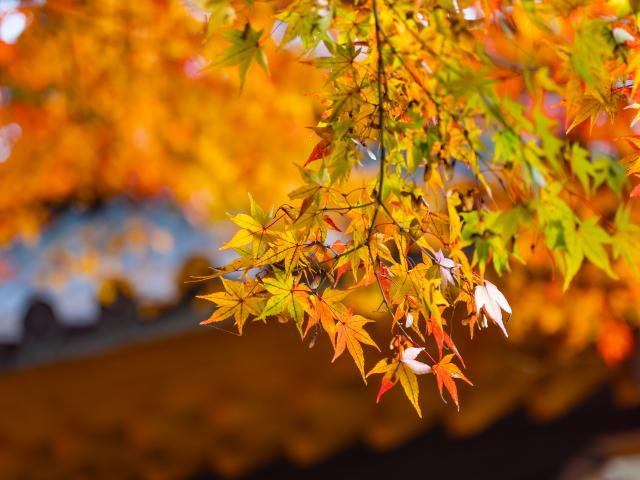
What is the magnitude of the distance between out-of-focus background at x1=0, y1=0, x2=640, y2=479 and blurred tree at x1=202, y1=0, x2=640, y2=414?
2.51 metres

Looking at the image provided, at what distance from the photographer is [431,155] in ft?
4.15

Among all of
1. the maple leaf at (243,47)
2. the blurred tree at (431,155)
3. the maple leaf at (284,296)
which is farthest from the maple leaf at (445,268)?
the maple leaf at (243,47)

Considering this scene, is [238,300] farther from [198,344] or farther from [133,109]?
[133,109]

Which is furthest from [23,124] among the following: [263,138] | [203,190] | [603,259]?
[603,259]

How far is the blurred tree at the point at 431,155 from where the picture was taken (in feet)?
3.73

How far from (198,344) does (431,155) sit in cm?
325

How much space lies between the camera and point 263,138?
17.4ft

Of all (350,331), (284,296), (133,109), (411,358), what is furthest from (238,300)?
(133,109)

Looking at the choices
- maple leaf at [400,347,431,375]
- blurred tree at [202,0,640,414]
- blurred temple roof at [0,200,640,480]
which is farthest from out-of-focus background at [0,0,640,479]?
maple leaf at [400,347,431,375]

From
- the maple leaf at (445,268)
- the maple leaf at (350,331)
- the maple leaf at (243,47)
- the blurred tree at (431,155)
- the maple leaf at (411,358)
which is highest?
the maple leaf at (243,47)

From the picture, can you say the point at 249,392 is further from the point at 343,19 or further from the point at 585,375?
the point at 343,19

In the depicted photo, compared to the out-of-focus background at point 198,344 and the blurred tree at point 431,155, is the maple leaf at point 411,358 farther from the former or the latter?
the out-of-focus background at point 198,344

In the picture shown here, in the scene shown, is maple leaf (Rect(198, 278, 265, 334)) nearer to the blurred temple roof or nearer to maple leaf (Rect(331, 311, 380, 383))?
maple leaf (Rect(331, 311, 380, 383))

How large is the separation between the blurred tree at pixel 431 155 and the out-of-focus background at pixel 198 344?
98.9 inches
